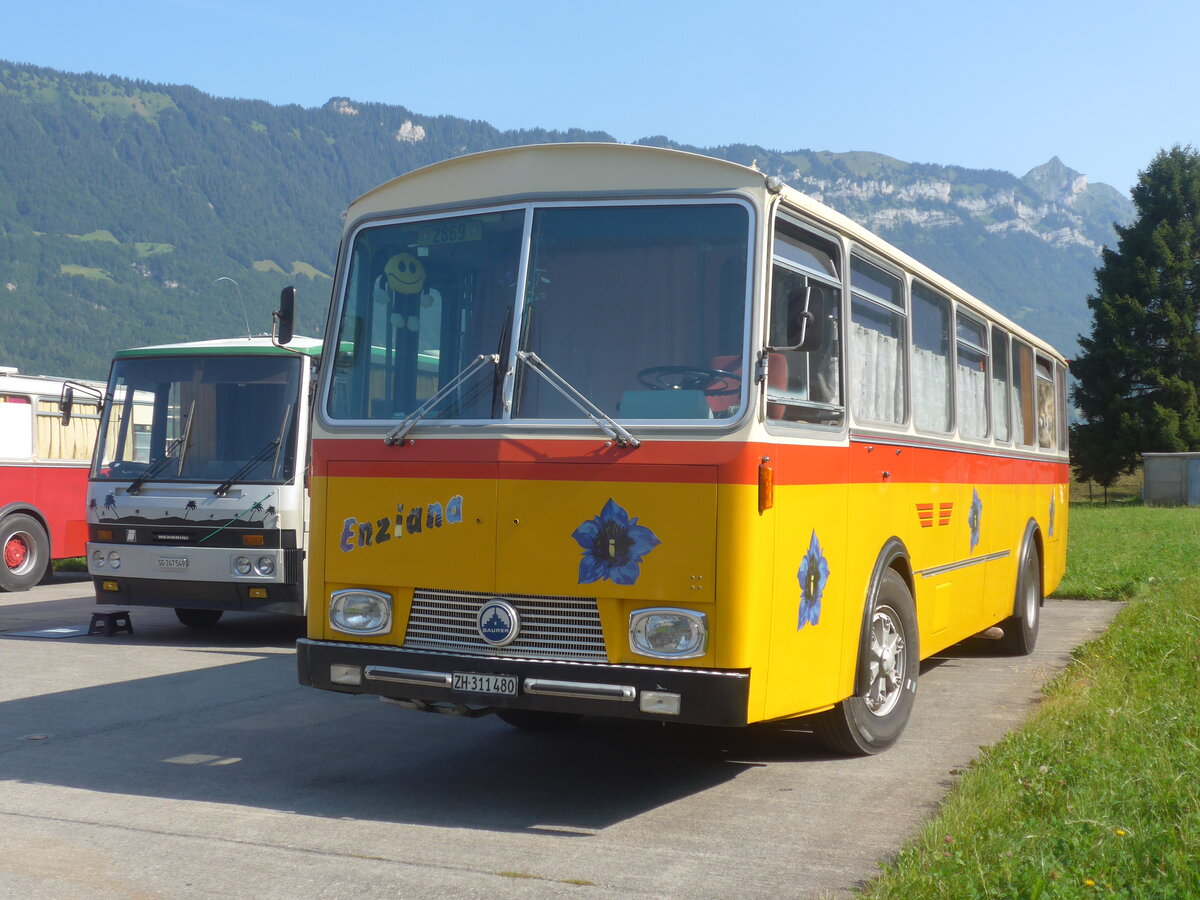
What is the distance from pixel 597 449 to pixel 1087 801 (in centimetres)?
252

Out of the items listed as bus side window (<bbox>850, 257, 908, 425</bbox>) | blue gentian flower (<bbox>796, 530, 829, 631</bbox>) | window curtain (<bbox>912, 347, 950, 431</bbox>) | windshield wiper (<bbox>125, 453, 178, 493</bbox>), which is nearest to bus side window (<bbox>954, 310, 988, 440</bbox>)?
window curtain (<bbox>912, 347, 950, 431</bbox>)

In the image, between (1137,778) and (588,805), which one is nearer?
(1137,778)

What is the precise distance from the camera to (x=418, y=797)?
652 cm

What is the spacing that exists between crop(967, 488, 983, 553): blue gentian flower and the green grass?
1112 mm

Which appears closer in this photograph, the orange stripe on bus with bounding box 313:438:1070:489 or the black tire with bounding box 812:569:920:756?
the orange stripe on bus with bounding box 313:438:1070:489

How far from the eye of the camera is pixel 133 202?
188500 millimetres

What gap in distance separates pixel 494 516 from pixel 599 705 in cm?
96

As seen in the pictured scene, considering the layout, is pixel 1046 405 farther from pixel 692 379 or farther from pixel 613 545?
pixel 613 545

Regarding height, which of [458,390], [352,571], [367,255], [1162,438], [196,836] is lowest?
[196,836]

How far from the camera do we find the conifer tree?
5697 centimetres

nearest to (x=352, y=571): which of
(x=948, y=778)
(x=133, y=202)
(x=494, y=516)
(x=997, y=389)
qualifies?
(x=494, y=516)

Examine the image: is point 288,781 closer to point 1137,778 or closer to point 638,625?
point 638,625

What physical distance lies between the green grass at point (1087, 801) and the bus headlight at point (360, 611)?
2.57 metres

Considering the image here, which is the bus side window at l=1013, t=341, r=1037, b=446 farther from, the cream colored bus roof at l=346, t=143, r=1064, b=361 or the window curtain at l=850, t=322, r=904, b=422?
the cream colored bus roof at l=346, t=143, r=1064, b=361
